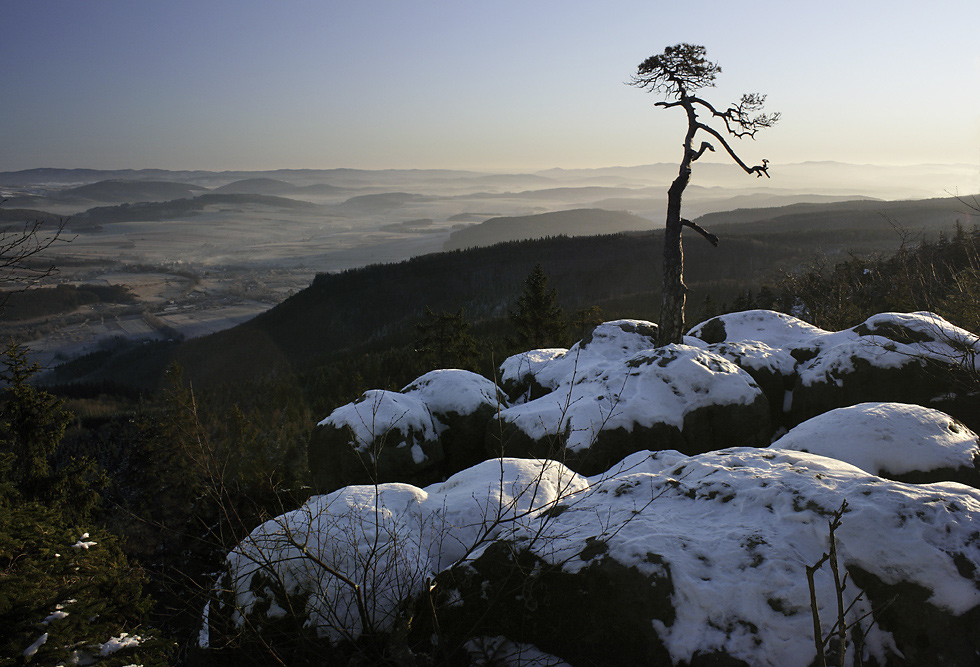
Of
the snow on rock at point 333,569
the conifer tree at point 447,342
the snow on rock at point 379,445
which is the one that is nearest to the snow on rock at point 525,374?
the snow on rock at point 379,445

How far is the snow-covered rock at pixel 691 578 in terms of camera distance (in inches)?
141

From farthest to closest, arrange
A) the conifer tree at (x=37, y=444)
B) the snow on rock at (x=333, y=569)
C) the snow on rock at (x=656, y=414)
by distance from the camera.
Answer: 1. the conifer tree at (x=37, y=444)
2. the snow on rock at (x=656, y=414)
3. the snow on rock at (x=333, y=569)

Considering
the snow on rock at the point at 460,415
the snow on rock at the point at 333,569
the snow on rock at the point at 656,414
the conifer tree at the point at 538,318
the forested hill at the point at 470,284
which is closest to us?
the snow on rock at the point at 333,569

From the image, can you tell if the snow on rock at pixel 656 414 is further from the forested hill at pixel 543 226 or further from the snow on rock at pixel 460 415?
the forested hill at pixel 543 226

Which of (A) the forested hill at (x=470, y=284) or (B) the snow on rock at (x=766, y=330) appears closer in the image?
(B) the snow on rock at (x=766, y=330)

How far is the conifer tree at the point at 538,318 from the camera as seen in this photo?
24031mm

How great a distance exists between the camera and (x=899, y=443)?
6477mm

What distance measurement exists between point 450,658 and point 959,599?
12.3 ft

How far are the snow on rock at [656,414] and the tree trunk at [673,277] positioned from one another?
3504 millimetres

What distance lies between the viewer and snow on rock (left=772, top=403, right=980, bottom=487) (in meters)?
6.23

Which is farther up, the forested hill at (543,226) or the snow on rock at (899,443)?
the forested hill at (543,226)

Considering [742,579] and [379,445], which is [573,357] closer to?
[379,445]

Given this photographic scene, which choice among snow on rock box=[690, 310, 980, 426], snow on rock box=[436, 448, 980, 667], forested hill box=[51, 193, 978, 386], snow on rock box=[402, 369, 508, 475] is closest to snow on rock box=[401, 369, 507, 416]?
snow on rock box=[402, 369, 508, 475]

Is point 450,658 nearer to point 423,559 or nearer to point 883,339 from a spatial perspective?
point 423,559
